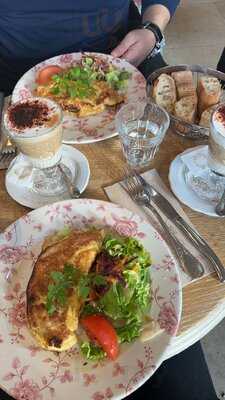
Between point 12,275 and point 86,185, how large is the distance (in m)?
0.31

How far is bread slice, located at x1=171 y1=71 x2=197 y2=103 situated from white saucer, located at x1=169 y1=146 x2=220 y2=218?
0.25 m

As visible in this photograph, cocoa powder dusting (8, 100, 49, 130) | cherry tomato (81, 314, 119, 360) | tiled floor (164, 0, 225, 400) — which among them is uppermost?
cocoa powder dusting (8, 100, 49, 130)

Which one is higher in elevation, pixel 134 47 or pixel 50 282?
pixel 134 47

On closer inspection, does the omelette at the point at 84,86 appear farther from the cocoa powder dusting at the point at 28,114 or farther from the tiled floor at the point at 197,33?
the tiled floor at the point at 197,33

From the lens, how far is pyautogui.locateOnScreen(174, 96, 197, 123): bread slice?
1.21 meters

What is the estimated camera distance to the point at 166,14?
68.2 inches

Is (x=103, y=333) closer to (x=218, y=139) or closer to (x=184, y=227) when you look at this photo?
(x=184, y=227)

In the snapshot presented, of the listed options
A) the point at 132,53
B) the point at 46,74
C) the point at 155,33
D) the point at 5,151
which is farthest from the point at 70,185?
the point at 155,33

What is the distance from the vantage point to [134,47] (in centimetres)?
154

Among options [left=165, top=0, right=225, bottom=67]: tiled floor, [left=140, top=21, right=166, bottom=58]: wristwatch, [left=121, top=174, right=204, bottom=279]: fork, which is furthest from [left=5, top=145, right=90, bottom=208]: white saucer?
[left=165, top=0, right=225, bottom=67]: tiled floor

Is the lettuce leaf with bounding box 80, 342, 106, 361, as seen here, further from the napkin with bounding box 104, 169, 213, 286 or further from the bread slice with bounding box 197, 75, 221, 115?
the bread slice with bounding box 197, 75, 221, 115

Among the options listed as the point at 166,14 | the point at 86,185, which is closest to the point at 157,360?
the point at 86,185

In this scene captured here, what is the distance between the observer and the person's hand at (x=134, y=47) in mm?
1527

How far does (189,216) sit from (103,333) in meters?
0.39
